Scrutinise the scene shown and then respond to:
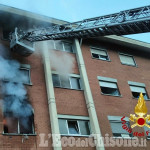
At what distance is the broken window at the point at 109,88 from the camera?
45.1 ft

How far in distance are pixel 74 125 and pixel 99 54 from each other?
5.74 m

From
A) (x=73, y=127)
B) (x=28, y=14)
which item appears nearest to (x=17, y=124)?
(x=73, y=127)

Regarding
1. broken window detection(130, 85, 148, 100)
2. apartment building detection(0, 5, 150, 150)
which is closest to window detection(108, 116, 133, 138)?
apartment building detection(0, 5, 150, 150)

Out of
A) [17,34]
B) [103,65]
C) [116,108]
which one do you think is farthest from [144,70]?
[17,34]

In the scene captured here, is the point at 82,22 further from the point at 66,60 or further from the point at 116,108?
the point at 116,108

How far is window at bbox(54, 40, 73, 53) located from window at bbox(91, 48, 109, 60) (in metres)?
1.52

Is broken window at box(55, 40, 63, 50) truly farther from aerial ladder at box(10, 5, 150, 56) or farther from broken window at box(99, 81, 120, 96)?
broken window at box(99, 81, 120, 96)

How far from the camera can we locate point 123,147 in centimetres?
1147

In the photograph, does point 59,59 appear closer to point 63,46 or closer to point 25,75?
point 63,46

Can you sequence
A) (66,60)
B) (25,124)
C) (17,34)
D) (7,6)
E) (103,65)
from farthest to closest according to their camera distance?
(103,65) → (66,60) → (7,6) → (17,34) → (25,124)

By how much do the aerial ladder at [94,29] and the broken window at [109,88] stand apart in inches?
135

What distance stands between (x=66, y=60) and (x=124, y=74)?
4.01 m

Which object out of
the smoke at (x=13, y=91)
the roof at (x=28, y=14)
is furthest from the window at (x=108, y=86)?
the smoke at (x=13, y=91)

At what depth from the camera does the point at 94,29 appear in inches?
431
